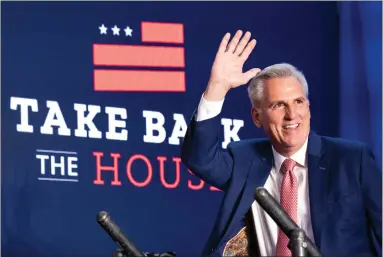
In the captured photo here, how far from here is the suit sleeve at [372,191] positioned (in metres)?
2.67

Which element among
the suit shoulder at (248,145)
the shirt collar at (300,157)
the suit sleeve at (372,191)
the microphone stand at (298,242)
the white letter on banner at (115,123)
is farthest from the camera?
the white letter on banner at (115,123)

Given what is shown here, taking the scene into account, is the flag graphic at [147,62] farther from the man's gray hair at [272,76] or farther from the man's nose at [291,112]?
the man's nose at [291,112]

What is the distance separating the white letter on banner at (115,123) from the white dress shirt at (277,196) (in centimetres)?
140

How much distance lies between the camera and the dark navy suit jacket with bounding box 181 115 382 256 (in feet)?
8.86

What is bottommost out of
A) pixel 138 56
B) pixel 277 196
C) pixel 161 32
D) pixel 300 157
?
pixel 277 196

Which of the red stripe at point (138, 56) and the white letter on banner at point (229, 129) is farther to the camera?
the white letter on banner at point (229, 129)

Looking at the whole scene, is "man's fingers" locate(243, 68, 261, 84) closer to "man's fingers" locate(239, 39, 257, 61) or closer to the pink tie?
"man's fingers" locate(239, 39, 257, 61)

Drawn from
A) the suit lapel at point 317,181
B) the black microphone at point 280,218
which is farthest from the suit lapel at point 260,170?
the black microphone at point 280,218

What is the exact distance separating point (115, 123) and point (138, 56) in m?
0.32

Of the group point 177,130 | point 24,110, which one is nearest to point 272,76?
point 177,130

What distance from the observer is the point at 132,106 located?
167 inches

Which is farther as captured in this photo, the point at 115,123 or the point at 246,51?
the point at 115,123

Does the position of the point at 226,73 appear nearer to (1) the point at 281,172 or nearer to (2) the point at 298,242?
(1) the point at 281,172

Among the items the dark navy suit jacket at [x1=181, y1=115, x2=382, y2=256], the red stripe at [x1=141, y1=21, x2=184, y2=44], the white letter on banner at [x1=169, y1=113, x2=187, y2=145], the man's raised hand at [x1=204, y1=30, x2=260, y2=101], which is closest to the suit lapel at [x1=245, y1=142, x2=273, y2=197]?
Answer: the dark navy suit jacket at [x1=181, y1=115, x2=382, y2=256]
